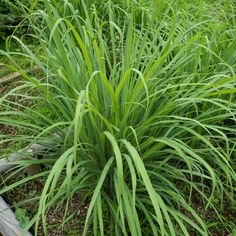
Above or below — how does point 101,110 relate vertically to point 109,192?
above

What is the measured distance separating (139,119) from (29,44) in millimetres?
1352

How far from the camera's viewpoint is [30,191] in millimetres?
1559

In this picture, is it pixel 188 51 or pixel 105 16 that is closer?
pixel 188 51

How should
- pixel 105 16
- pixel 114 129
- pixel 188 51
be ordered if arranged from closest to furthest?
pixel 114 129 < pixel 188 51 < pixel 105 16

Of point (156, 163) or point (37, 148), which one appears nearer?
point (156, 163)

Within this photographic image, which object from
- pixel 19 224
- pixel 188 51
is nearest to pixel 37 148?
pixel 19 224

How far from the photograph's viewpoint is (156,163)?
134cm

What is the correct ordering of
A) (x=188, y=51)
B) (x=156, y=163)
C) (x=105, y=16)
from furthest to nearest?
1. (x=105, y=16)
2. (x=188, y=51)
3. (x=156, y=163)

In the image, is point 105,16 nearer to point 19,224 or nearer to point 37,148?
point 37,148

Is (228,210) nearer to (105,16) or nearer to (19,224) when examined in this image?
(19,224)

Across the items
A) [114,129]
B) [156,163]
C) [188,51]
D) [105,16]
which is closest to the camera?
[114,129]

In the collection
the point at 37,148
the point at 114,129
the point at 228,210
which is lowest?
the point at 228,210

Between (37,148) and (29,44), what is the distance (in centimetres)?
110

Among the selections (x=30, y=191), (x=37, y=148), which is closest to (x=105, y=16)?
(x=37, y=148)
